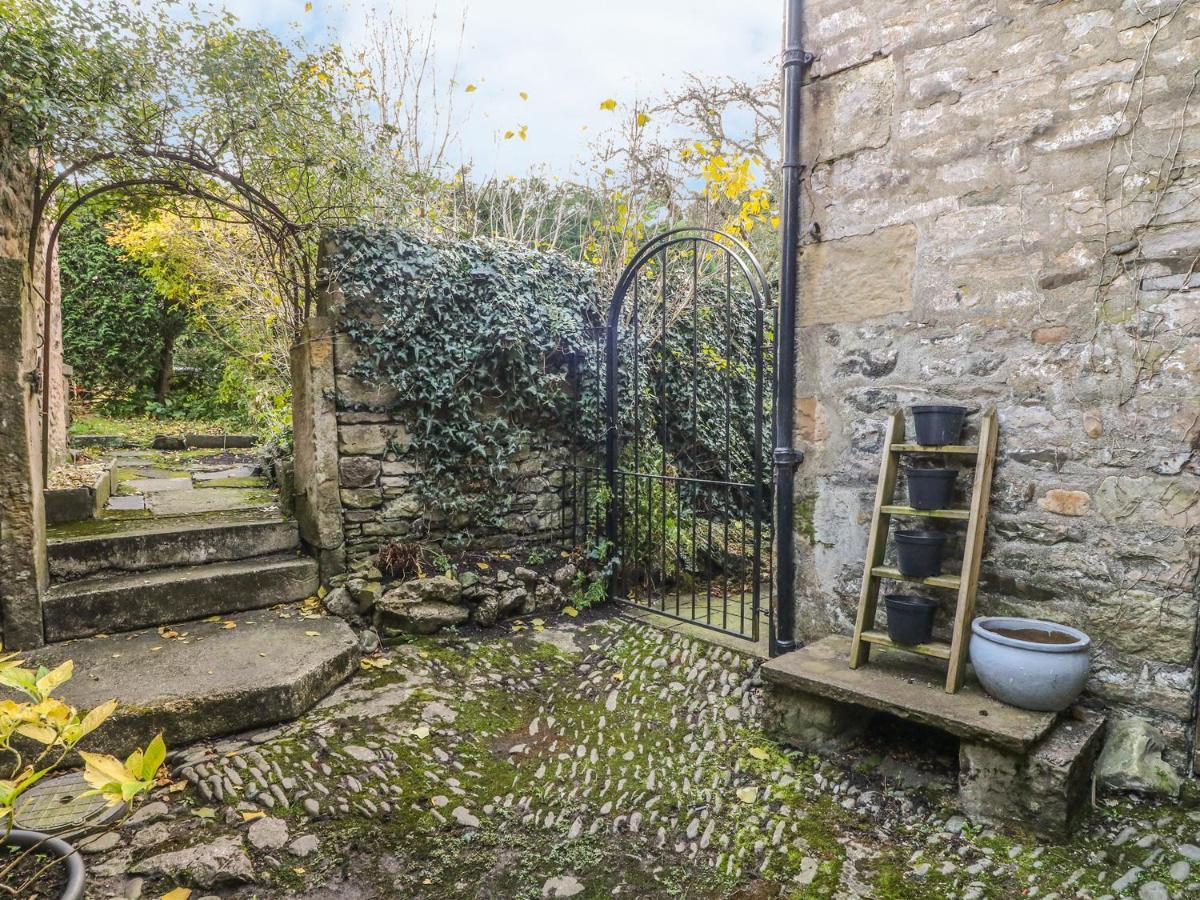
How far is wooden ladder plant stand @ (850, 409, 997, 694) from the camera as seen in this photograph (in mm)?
2307

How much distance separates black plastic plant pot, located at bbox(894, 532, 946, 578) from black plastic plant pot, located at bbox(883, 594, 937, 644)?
4.3 inches

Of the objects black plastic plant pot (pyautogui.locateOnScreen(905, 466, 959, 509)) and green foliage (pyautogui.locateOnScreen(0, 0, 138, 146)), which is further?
green foliage (pyautogui.locateOnScreen(0, 0, 138, 146))

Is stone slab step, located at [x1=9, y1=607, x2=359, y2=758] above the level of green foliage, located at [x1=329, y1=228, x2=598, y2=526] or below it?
below

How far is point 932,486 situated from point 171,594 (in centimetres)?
365

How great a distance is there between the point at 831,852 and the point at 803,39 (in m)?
3.27

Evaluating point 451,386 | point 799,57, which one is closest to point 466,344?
point 451,386

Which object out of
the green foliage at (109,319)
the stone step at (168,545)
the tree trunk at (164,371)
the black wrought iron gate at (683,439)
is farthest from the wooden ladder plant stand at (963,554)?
the tree trunk at (164,371)

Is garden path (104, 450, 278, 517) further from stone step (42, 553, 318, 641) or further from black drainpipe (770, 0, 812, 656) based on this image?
black drainpipe (770, 0, 812, 656)

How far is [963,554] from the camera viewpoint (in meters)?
2.48

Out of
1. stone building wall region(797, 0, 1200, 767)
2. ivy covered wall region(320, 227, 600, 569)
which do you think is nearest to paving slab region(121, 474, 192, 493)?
ivy covered wall region(320, 227, 600, 569)

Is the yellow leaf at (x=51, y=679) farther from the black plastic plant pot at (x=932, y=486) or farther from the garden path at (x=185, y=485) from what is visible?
the garden path at (x=185, y=485)

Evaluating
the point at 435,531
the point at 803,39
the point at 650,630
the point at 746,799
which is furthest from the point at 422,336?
the point at 746,799

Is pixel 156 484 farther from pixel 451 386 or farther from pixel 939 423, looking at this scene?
pixel 939 423

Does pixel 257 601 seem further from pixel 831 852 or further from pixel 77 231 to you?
pixel 77 231
